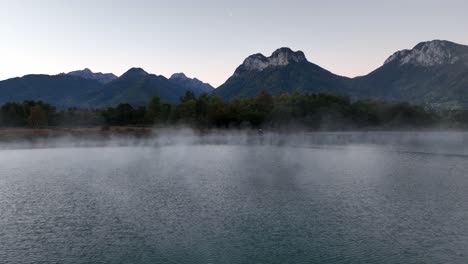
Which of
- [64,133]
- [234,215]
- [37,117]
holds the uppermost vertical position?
[37,117]

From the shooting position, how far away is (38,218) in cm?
4306

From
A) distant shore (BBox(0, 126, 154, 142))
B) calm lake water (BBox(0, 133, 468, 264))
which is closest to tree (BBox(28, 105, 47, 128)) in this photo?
distant shore (BBox(0, 126, 154, 142))

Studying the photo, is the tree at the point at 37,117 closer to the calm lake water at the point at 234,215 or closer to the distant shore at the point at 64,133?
the distant shore at the point at 64,133

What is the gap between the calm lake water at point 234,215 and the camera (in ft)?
107

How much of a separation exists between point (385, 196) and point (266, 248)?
2756cm

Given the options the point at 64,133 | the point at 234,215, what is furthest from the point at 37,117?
the point at 234,215

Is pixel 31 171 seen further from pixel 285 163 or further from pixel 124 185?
pixel 285 163

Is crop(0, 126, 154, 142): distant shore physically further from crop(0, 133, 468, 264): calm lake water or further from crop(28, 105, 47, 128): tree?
crop(0, 133, 468, 264): calm lake water

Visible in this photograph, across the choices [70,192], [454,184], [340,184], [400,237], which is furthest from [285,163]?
[400,237]

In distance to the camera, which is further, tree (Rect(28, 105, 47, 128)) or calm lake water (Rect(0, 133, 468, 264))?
tree (Rect(28, 105, 47, 128))

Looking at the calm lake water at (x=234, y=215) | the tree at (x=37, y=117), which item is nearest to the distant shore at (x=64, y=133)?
the tree at (x=37, y=117)

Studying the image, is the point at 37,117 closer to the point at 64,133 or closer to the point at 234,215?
the point at 64,133

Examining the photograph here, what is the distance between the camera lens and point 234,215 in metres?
44.2

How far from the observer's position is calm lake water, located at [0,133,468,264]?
32.6m
